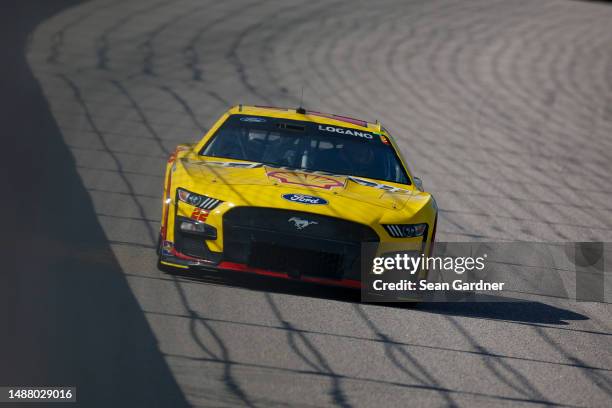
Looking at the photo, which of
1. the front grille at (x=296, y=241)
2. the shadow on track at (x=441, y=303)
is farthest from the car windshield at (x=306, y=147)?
the front grille at (x=296, y=241)

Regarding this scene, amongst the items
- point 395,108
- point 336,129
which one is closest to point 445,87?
point 395,108

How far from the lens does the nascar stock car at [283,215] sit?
23.9 ft

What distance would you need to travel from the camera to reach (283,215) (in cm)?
729

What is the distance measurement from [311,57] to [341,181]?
13760 millimetres

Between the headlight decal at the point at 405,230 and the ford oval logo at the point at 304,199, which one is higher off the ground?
the ford oval logo at the point at 304,199

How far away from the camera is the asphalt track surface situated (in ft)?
19.6

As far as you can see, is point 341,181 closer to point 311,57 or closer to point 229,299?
point 229,299

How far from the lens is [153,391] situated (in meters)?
5.38

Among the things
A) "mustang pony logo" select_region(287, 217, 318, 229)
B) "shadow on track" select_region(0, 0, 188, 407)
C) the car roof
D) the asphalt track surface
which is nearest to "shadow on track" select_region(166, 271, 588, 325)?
the asphalt track surface

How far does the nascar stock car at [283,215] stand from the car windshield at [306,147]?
3 centimetres

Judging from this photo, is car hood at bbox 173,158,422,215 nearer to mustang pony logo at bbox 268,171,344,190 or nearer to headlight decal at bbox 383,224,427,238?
mustang pony logo at bbox 268,171,344,190

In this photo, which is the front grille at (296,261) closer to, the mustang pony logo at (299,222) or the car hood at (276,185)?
the mustang pony logo at (299,222)

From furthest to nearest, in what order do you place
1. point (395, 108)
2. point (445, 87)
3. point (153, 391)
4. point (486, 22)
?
1. point (486, 22)
2. point (445, 87)
3. point (395, 108)
4. point (153, 391)

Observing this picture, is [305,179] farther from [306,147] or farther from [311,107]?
[311,107]
